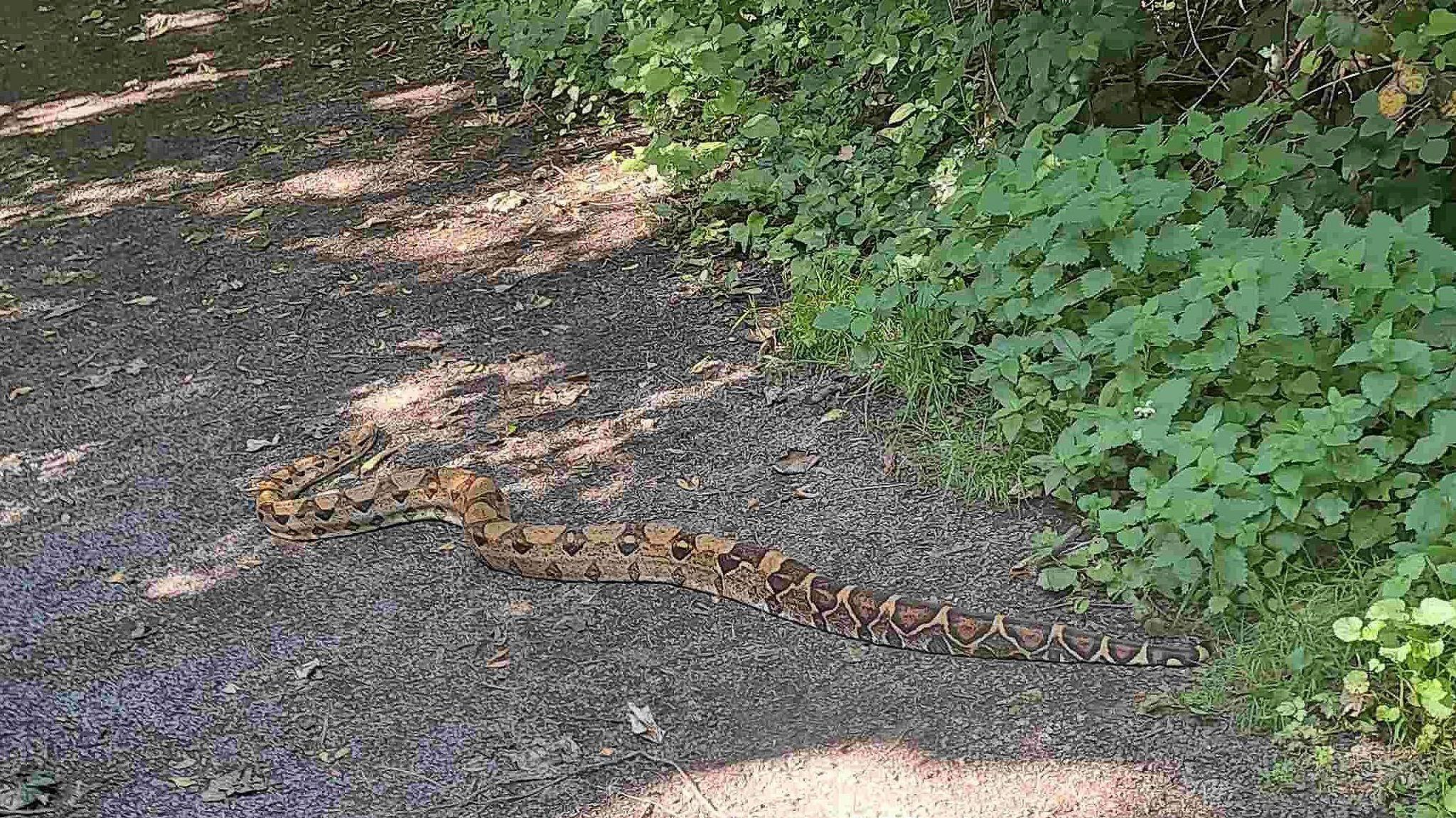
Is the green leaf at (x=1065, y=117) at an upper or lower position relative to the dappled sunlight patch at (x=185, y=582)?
upper

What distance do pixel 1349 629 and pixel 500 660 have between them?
2604mm

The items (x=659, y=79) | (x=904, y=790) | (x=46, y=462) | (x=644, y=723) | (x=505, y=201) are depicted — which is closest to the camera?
(x=904, y=790)

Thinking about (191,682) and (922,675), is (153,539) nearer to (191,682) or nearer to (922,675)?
(191,682)

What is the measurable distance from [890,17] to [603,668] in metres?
4.23

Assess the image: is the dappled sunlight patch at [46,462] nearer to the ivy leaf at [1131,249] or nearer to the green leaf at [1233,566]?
the ivy leaf at [1131,249]

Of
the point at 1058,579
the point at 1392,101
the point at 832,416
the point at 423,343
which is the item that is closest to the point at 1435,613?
the point at 1058,579

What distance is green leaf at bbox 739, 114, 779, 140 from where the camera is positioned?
7.30 meters

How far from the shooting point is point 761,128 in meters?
7.34

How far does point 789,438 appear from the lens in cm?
568

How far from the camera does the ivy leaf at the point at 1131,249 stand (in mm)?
4766

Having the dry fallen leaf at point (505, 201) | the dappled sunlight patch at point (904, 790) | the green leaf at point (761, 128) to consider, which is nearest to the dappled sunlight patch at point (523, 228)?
the dry fallen leaf at point (505, 201)

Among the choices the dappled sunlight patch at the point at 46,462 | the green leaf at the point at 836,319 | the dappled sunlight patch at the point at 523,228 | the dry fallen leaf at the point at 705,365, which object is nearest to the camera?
the green leaf at the point at 836,319

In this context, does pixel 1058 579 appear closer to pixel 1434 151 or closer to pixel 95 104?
pixel 1434 151

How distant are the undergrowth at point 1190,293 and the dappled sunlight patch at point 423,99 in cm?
300
